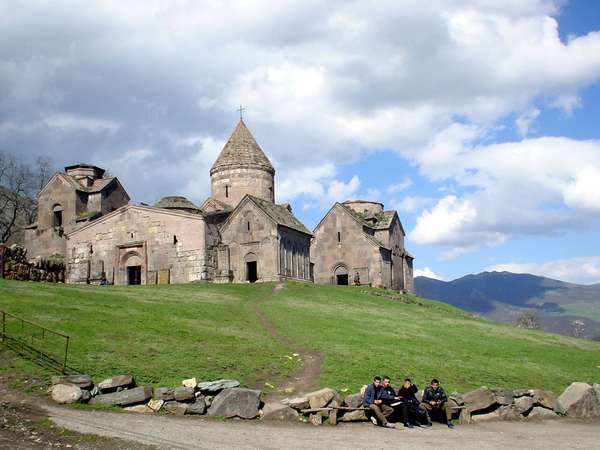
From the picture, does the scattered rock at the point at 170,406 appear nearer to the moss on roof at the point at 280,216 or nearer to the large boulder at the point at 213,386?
the large boulder at the point at 213,386

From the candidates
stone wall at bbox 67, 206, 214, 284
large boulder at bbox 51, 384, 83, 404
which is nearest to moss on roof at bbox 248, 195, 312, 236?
stone wall at bbox 67, 206, 214, 284

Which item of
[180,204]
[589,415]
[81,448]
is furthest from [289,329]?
[180,204]

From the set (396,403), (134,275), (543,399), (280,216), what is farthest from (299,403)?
(280,216)

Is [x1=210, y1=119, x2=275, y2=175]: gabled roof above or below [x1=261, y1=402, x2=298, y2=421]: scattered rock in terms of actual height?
above

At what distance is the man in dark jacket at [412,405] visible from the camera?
16.5m

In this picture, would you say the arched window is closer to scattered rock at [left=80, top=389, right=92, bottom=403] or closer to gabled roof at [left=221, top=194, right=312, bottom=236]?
gabled roof at [left=221, top=194, right=312, bottom=236]

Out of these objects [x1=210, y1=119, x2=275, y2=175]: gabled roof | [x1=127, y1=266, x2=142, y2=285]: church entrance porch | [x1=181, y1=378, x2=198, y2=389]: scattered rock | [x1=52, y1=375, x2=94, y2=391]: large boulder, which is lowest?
[x1=181, y1=378, x2=198, y2=389]: scattered rock

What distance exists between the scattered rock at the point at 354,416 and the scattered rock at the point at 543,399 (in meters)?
5.53

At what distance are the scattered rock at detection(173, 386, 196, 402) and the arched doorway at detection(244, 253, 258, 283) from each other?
1314 inches

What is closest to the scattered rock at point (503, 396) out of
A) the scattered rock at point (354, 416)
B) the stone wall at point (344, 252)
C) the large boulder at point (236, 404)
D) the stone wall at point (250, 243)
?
the scattered rock at point (354, 416)

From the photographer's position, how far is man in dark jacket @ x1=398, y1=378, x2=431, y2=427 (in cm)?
1650

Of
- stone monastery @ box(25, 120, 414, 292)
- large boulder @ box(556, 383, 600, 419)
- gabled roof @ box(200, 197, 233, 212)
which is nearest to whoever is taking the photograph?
large boulder @ box(556, 383, 600, 419)

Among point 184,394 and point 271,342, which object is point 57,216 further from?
point 184,394

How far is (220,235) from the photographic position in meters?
50.0
